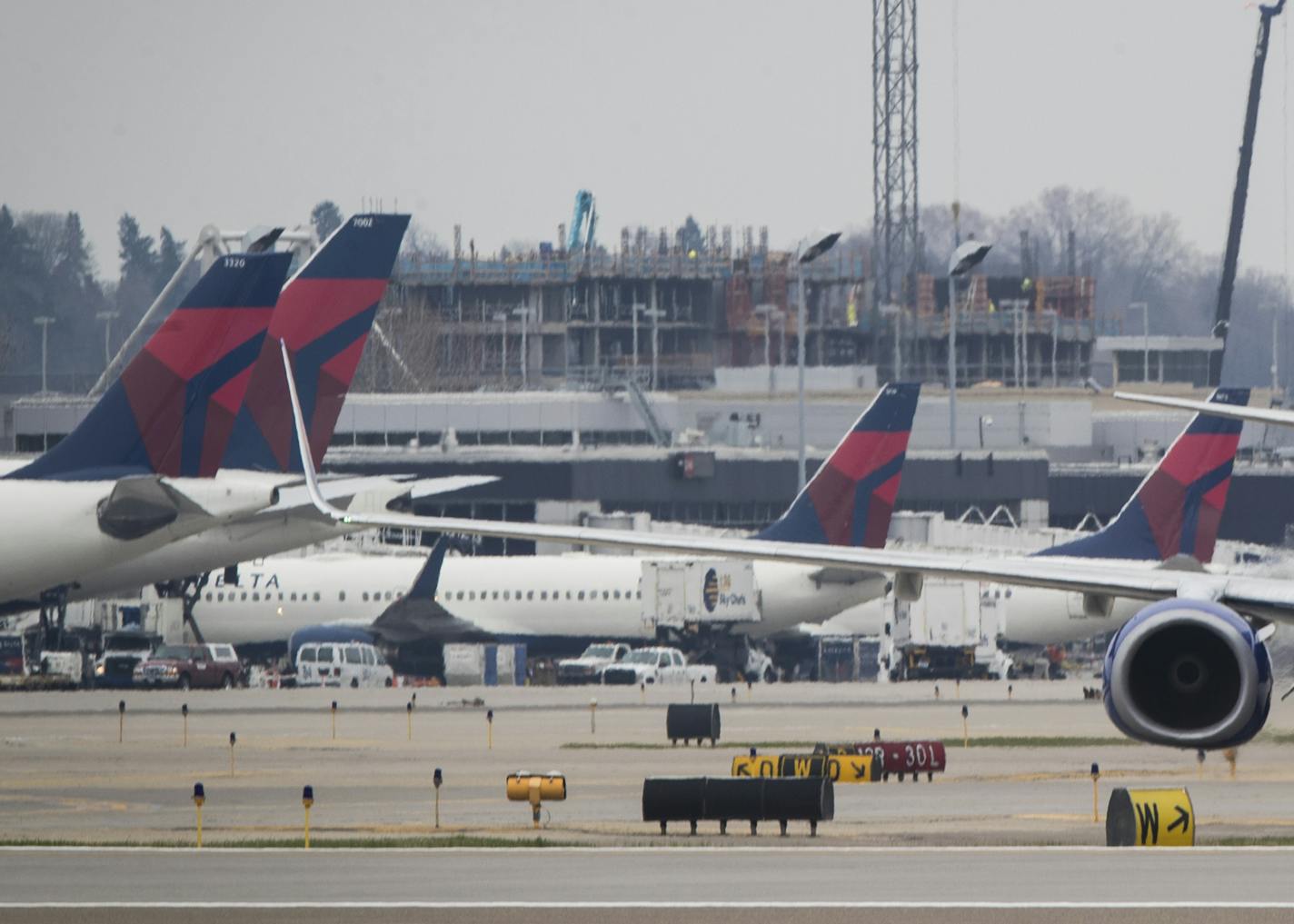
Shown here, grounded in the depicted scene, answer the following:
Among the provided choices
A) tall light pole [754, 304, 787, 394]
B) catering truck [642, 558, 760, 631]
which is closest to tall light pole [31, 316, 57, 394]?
tall light pole [754, 304, 787, 394]

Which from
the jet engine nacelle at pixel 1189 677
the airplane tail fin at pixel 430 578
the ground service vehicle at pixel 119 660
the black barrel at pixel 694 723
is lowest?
the ground service vehicle at pixel 119 660

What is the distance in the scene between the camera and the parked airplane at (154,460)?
43281 millimetres

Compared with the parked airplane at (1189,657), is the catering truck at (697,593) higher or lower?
lower

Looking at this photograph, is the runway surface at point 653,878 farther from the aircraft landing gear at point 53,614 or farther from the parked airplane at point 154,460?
the aircraft landing gear at point 53,614

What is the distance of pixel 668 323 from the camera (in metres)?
172

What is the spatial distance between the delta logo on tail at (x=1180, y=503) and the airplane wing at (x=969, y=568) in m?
42.3

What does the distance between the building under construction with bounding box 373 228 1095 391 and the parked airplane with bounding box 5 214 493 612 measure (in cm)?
10991

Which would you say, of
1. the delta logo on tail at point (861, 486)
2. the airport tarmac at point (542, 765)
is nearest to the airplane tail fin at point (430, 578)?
the airport tarmac at point (542, 765)

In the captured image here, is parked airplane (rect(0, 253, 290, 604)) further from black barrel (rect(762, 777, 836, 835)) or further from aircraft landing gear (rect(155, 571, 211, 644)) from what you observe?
aircraft landing gear (rect(155, 571, 211, 644))

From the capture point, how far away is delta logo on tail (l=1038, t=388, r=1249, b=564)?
206 ft

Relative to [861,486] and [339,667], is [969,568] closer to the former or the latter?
[861,486]

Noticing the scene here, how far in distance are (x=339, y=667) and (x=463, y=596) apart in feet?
19.8

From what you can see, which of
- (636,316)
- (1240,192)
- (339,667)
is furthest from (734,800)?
(1240,192)

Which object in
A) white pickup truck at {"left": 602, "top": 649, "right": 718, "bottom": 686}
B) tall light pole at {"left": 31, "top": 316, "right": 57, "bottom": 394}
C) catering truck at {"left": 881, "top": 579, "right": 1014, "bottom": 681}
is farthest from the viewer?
tall light pole at {"left": 31, "top": 316, "right": 57, "bottom": 394}
